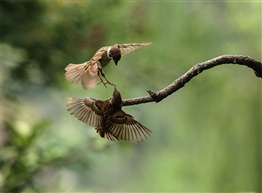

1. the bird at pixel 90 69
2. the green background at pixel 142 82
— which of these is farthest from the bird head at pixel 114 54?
the green background at pixel 142 82

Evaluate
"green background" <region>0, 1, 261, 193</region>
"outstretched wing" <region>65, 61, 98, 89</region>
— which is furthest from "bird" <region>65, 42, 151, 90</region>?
"green background" <region>0, 1, 261, 193</region>

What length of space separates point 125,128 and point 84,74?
0.24 feet

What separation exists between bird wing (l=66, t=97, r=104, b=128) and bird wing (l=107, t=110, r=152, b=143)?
0.04 ft

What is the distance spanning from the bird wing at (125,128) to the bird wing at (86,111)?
0.01m

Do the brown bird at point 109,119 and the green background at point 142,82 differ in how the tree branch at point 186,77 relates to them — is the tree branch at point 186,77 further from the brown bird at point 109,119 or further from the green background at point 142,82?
the green background at point 142,82

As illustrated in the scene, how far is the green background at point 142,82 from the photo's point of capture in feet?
6.34

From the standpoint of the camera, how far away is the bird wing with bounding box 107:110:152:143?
58 cm

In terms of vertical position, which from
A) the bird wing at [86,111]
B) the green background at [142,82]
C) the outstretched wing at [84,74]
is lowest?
the bird wing at [86,111]

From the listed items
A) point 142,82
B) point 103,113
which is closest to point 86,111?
point 103,113

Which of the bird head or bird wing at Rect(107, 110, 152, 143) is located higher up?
the bird head

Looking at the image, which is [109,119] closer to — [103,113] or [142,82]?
[103,113]

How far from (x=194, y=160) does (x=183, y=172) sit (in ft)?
0.43

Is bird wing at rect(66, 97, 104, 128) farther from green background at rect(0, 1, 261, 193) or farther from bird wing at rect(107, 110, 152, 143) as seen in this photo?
green background at rect(0, 1, 261, 193)

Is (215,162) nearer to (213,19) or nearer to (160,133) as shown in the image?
(213,19)
